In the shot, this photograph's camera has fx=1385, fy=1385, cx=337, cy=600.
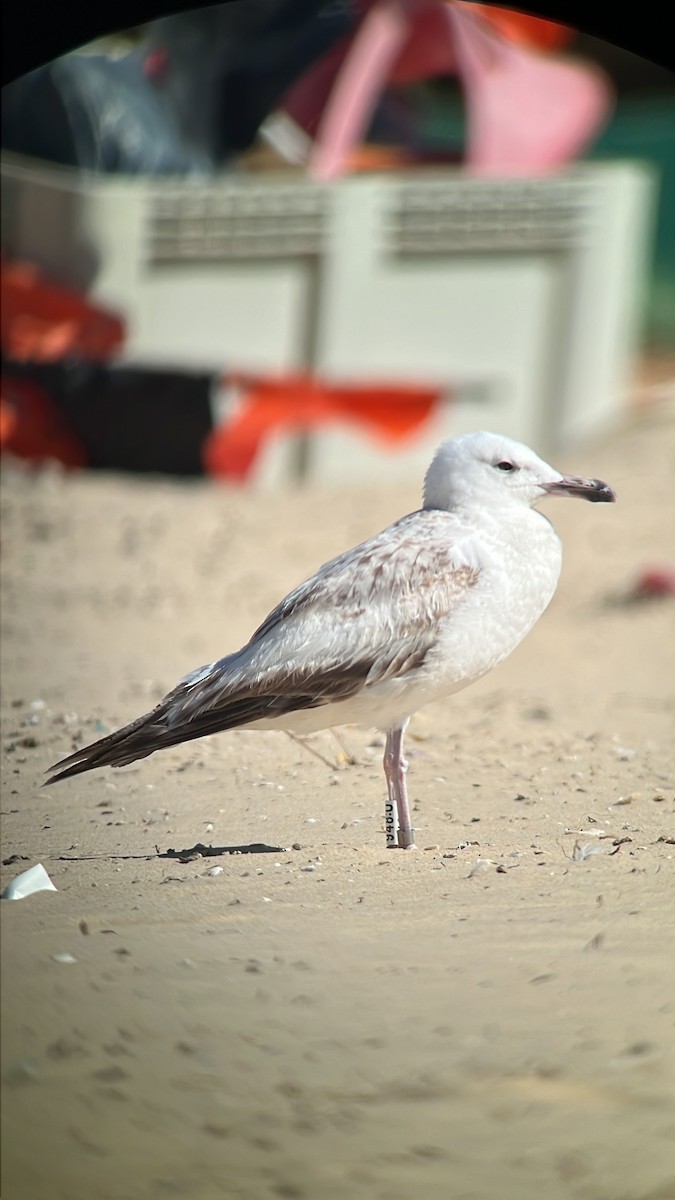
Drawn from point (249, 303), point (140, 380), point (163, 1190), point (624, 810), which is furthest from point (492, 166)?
point (163, 1190)

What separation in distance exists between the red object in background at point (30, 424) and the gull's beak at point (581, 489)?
634 cm

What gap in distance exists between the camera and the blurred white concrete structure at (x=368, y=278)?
9.00 metres

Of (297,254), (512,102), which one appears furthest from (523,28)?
(297,254)

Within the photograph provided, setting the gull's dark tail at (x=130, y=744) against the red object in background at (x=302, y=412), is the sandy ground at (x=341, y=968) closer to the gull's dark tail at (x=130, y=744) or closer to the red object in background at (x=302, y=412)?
the gull's dark tail at (x=130, y=744)

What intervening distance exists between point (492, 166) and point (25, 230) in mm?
3524

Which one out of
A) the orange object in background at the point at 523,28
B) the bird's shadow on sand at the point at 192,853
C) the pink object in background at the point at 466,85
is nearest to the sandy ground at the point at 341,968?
the bird's shadow on sand at the point at 192,853

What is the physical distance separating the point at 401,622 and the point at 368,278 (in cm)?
674

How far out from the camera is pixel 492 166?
33.7 feet

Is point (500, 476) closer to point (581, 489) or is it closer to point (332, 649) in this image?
point (581, 489)

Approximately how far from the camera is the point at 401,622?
122 inches

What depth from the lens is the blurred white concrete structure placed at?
900 centimetres

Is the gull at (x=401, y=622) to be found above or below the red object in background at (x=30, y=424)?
below

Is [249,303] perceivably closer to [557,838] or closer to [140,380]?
[140,380]

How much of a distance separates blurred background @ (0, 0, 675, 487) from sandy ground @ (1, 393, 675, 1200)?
455 cm
